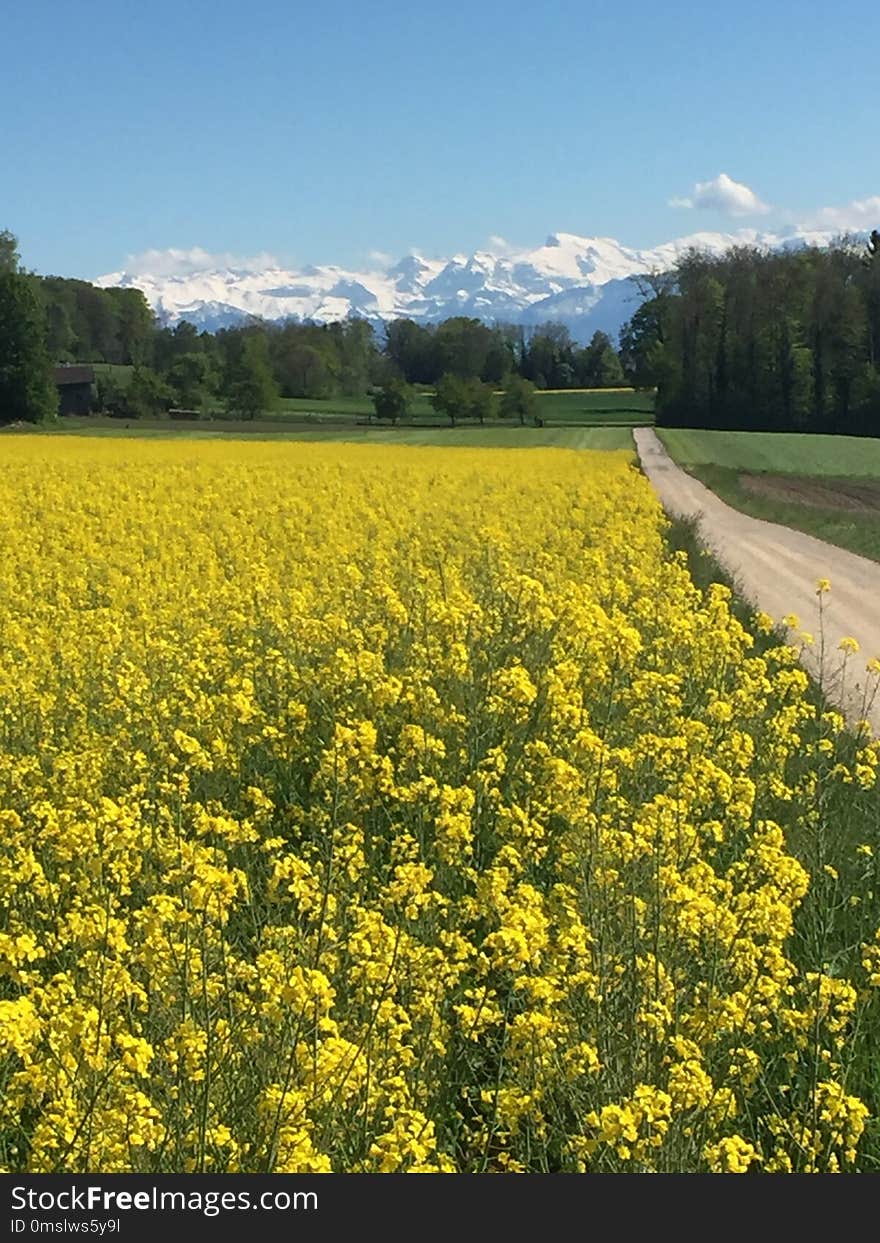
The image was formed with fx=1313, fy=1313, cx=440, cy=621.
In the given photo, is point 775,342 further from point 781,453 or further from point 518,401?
point 781,453

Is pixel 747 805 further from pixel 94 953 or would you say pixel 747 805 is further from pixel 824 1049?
pixel 94 953

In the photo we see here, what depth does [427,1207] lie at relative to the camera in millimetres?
3430

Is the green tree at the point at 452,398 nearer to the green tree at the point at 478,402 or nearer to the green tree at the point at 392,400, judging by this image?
the green tree at the point at 478,402

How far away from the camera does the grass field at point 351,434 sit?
63750 mm

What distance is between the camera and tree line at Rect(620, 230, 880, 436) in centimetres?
8575

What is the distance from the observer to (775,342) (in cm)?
8919

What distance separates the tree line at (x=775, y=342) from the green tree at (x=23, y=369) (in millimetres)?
43838

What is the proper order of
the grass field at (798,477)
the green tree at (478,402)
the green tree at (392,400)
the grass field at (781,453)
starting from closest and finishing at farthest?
the grass field at (798,477) → the grass field at (781,453) → the green tree at (392,400) → the green tree at (478,402)

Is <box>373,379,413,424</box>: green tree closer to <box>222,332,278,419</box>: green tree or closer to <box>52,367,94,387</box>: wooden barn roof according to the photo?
<box>222,332,278,419</box>: green tree

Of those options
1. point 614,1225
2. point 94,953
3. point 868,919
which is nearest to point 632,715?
point 868,919

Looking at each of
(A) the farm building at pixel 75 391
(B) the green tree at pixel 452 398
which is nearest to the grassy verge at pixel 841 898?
(B) the green tree at pixel 452 398

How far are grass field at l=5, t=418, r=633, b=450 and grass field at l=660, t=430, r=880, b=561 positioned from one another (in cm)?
455

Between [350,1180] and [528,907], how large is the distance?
1.31 meters

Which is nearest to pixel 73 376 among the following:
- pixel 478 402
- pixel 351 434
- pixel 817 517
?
pixel 478 402
